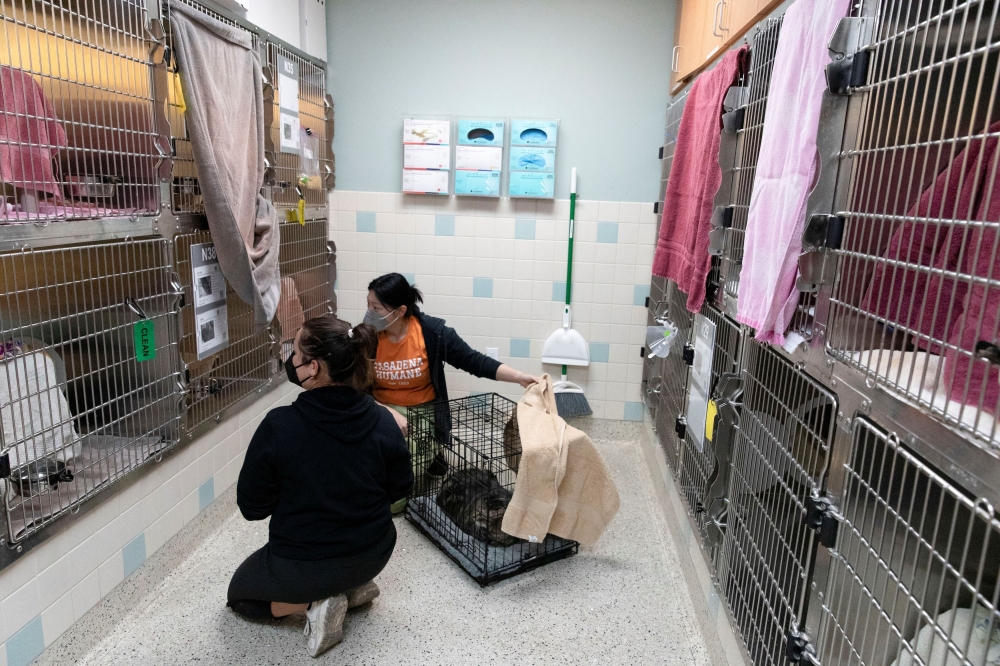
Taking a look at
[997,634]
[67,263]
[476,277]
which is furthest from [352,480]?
[476,277]

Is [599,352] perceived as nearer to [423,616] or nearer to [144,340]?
[423,616]

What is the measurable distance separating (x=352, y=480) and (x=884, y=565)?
129cm

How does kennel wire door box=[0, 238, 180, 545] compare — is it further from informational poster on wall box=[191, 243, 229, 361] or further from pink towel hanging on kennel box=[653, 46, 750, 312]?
pink towel hanging on kennel box=[653, 46, 750, 312]

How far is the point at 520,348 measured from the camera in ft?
11.8

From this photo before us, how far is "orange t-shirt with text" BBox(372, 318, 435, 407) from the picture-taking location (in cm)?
276

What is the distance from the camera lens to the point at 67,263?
5.67ft

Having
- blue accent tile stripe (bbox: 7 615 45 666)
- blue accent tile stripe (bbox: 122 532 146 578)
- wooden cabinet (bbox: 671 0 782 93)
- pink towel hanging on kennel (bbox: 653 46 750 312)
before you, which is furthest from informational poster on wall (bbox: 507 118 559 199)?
blue accent tile stripe (bbox: 7 615 45 666)

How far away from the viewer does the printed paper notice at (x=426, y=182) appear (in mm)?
3404

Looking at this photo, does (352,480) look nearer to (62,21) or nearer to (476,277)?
(62,21)

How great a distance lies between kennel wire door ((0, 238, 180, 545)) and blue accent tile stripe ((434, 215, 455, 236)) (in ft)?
5.41

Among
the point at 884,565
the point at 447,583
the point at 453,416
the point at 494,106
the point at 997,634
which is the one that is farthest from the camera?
the point at 494,106

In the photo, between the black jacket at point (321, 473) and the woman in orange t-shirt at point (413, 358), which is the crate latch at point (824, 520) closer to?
the black jacket at point (321, 473)

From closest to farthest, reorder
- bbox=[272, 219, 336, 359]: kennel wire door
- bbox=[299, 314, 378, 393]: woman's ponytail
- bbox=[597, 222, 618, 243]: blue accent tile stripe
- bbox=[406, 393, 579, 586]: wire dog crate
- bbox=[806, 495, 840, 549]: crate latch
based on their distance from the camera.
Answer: bbox=[806, 495, 840, 549]: crate latch, bbox=[299, 314, 378, 393]: woman's ponytail, bbox=[406, 393, 579, 586]: wire dog crate, bbox=[272, 219, 336, 359]: kennel wire door, bbox=[597, 222, 618, 243]: blue accent tile stripe

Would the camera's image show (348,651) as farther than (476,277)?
No
